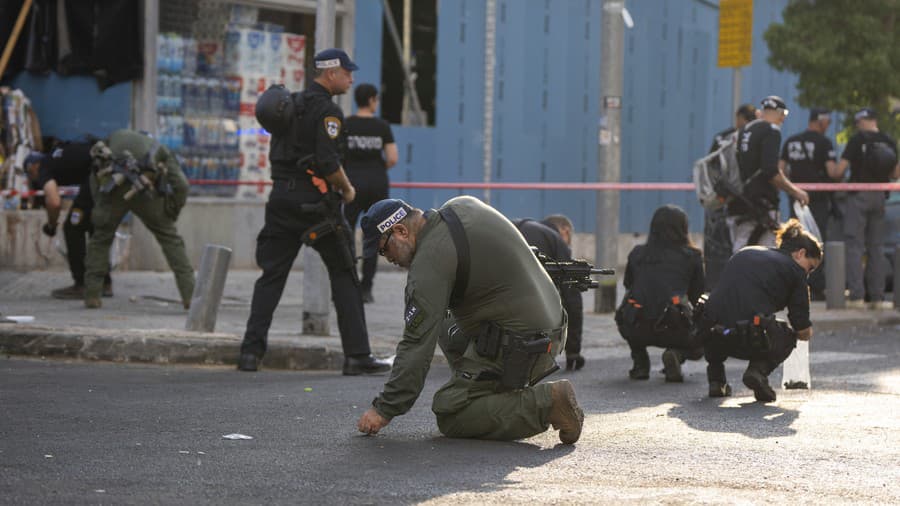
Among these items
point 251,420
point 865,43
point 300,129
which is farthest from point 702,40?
point 251,420

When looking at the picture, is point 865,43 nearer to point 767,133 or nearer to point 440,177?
point 440,177

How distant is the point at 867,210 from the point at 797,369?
5.94 metres

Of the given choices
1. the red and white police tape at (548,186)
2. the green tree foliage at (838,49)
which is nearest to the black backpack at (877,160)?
the red and white police tape at (548,186)

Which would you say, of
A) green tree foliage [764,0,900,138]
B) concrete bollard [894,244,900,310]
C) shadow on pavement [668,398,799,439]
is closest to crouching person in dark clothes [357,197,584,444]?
shadow on pavement [668,398,799,439]

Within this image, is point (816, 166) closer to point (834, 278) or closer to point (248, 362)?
point (834, 278)

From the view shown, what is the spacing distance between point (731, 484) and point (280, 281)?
420cm

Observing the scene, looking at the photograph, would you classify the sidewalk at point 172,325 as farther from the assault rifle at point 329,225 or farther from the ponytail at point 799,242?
the ponytail at point 799,242

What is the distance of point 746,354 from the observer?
876 centimetres

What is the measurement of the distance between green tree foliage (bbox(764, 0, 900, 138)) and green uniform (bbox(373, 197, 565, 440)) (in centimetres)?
1519

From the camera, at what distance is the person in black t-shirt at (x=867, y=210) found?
1478cm

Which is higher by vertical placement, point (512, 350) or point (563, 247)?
point (563, 247)

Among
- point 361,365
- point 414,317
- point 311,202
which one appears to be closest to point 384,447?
point 414,317

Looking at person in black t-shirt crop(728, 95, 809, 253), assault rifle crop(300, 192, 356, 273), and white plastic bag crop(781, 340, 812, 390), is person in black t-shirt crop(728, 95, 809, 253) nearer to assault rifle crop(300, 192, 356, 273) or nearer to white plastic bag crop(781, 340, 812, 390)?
white plastic bag crop(781, 340, 812, 390)

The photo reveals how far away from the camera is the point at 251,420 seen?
23.4 ft
